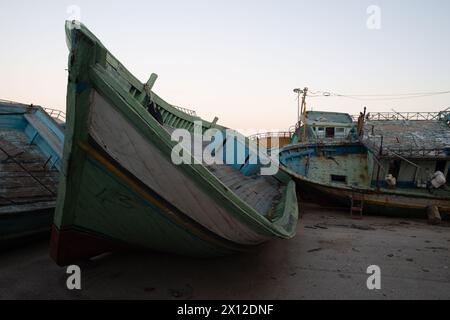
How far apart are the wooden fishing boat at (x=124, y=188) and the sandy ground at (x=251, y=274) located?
0.65 m

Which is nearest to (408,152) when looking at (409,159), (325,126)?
(409,159)

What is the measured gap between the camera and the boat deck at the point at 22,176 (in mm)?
5422

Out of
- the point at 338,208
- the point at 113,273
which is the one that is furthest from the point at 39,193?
the point at 338,208

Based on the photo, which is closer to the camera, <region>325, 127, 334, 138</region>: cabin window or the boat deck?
the boat deck

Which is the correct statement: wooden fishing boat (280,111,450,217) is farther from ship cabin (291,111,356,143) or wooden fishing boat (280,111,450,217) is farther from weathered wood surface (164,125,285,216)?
ship cabin (291,111,356,143)

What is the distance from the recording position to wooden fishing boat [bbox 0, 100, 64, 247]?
17.2 feet

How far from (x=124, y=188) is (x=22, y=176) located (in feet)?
14.1

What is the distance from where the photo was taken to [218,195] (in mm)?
Result: 3236

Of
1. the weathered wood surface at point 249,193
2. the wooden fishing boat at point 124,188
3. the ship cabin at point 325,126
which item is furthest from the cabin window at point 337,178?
the wooden fishing boat at point 124,188

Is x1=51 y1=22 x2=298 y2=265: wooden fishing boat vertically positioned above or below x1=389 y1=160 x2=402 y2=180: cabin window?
below

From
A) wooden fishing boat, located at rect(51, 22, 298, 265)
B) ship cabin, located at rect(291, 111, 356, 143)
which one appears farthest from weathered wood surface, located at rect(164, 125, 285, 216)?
ship cabin, located at rect(291, 111, 356, 143)

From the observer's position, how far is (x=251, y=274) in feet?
15.2

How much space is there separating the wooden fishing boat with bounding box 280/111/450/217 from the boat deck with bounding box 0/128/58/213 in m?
8.19
